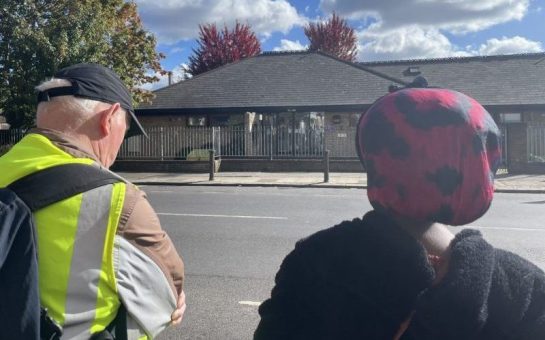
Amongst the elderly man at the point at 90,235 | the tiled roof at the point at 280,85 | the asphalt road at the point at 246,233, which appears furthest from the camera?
the tiled roof at the point at 280,85

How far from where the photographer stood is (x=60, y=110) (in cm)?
169

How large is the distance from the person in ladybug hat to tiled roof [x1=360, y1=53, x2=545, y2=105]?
2390 cm

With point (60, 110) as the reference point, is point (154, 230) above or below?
below

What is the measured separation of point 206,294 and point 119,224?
4.14m

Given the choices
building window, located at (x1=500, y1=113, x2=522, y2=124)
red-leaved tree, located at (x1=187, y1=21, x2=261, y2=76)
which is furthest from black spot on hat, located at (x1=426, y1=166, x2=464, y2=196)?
red-leaved tree, located at (x1=187, y1=21, x2=261, y2=76)

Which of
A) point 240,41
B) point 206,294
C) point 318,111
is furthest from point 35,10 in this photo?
point 240,41

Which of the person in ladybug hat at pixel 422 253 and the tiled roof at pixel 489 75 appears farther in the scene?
the tiled roof at pixel 489 75

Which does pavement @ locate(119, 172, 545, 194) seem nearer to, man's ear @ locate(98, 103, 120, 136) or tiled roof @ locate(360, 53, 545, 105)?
tiled roof @ locate(360, 53, 545, 105)

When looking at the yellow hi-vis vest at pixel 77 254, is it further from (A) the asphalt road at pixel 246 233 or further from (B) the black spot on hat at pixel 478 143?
(A) the asphalt road at pixel 246 233

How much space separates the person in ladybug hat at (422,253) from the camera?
1245 millimetres

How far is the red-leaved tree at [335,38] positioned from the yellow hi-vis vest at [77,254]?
51.6 metres

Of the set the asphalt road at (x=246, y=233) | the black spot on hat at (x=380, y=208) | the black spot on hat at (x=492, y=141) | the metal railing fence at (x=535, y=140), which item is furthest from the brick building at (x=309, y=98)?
the black spot on hat at (x=380, y=208)

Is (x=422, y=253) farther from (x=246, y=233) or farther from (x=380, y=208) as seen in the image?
(x=246, y=233)

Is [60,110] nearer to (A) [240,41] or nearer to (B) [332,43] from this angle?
(A) [240,41]
